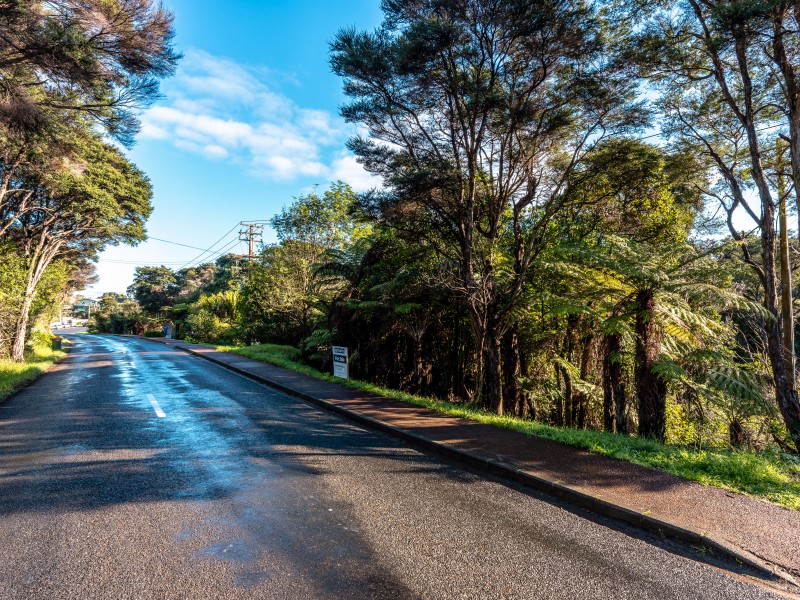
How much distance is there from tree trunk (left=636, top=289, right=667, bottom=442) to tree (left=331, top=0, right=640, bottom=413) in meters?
2.44

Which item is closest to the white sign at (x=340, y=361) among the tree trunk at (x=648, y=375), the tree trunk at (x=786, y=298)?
the tree trunk at (x=648, y=375)

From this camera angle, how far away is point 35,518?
3.88 meters

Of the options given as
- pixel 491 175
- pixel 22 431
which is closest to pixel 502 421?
pixel 491 175

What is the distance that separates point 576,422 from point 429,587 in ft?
30.5

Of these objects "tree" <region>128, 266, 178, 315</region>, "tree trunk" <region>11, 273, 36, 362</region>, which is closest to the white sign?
"tree trunk" <region>11, 273, 36, 362</region>

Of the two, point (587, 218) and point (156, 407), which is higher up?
point (587, 218)

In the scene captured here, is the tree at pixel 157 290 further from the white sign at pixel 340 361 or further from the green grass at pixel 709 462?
the green grass at pixel 709 462

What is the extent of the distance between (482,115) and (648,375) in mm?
5815

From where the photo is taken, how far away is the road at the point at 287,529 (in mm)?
2980

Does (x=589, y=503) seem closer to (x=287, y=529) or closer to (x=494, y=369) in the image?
(x=287, y=529)

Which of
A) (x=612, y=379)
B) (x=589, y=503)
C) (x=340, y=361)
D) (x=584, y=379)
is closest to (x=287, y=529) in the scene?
(x=589, y=503)

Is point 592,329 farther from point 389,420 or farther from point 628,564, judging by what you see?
point 628,564

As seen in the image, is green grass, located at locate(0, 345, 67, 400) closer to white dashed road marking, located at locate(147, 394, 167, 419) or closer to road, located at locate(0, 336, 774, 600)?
white dashed road marking, located at locate(147, 394, 167, 419)

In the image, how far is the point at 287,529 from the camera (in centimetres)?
375
